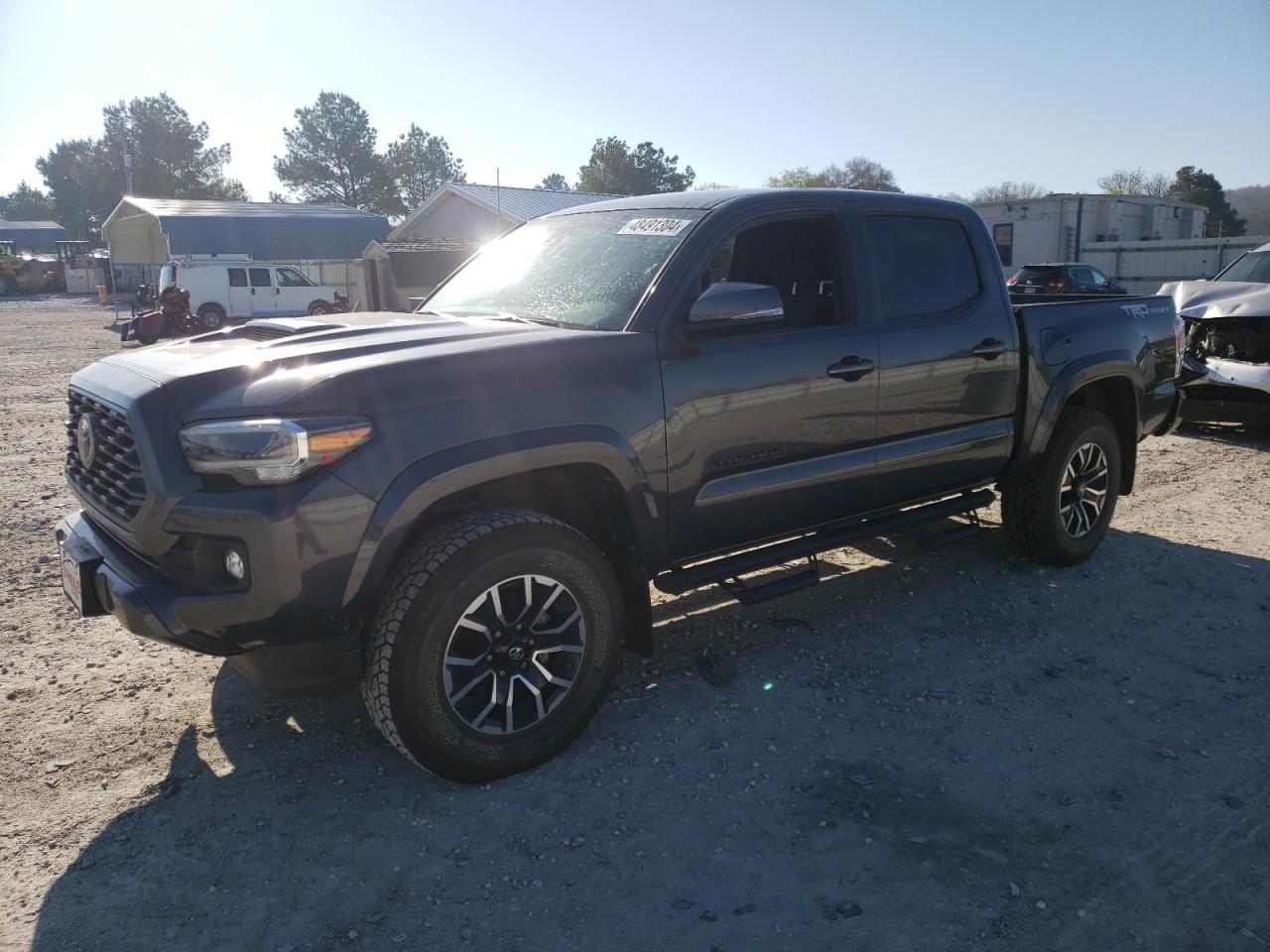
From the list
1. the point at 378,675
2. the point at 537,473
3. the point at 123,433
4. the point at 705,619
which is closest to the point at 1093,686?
the point at 705,619

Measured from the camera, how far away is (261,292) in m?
27.9

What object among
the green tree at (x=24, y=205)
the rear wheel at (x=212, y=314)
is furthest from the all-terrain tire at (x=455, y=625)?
the green tree at (x=24, y=205)

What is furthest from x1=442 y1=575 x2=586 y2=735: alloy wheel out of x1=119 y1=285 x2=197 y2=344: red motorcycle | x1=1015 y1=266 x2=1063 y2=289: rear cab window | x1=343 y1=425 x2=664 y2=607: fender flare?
x1=119 y1=285 x2=197 y2=344: red motorcycle

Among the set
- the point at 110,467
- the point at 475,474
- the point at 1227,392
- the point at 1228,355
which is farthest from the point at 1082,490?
the point at 1228,355

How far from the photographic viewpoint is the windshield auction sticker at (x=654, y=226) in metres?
3.84

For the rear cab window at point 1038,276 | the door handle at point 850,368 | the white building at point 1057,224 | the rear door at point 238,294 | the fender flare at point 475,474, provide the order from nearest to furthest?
the fender flare at point 475,474 < the door handle at point 850,368 < the rear cab window at point 1038,276 < the rear door at point 238,294 < the white building at point 1057,224

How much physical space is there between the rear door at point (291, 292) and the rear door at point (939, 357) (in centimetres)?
2648

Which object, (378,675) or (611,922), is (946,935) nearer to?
(611,922)

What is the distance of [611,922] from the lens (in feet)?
8.42

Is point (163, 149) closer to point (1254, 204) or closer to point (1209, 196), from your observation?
point (1209, 196)

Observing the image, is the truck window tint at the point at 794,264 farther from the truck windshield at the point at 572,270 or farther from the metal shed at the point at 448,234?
the metal shed at the point at 448,234

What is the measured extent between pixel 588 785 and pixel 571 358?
4.96 feet

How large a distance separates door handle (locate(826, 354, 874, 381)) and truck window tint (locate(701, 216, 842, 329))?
0.22 meters

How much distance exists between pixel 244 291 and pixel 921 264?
26844mm
